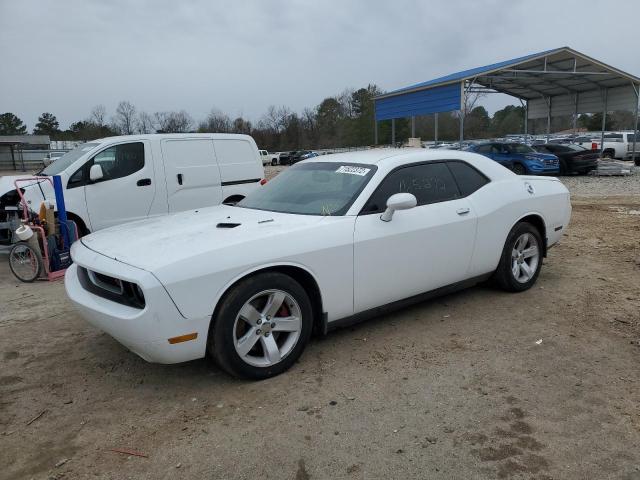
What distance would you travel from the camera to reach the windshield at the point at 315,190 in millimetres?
4047

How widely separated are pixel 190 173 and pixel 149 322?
5.68 metres

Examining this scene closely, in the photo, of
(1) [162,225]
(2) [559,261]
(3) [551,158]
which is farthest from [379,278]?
(3) [551,158]

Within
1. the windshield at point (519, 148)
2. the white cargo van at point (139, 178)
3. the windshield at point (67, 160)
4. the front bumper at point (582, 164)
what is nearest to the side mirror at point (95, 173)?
the white cargo van at point (139, 178)

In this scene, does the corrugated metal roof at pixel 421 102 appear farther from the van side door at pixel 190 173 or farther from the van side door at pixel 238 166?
the van side door at pixel 190 173

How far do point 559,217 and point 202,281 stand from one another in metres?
4.10

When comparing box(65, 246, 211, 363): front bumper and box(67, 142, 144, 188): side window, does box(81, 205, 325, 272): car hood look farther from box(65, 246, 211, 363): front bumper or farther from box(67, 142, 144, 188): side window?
box(67, 142, 144, 188): side window

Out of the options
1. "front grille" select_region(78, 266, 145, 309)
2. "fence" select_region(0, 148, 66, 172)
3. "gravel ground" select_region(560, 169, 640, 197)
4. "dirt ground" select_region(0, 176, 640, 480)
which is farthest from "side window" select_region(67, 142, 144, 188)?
"fence" select_region(0, 148, 66, 172)

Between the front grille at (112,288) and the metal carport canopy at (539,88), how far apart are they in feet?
64.4

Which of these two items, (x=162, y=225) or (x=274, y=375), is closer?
(x=274, y=375)

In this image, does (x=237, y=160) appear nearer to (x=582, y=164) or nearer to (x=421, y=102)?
(x=582, y=164)

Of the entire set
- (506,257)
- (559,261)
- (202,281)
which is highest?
(202,281)

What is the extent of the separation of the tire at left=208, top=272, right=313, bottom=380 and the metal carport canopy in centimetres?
1930

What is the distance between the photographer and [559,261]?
21.3 ft

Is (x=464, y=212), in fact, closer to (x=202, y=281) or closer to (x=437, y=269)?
(x=437, y=269)
